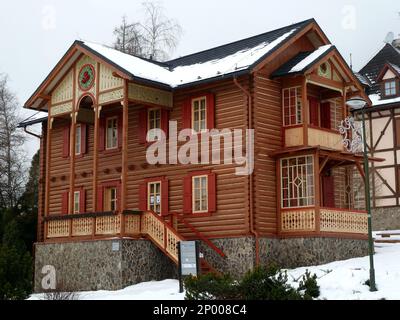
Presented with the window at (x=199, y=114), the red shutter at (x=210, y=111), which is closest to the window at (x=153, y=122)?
the window at (x=199, y=114)

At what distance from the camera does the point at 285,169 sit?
2619cm

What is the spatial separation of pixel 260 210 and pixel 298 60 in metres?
5.78

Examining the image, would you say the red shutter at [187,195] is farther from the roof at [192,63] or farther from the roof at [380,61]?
the roof at [380,61]

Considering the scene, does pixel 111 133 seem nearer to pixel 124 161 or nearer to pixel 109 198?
pixel 109 198

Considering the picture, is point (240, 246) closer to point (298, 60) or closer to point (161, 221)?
point (161, 221)

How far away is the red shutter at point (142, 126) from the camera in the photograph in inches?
1127

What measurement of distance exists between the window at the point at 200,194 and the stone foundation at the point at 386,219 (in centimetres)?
1852

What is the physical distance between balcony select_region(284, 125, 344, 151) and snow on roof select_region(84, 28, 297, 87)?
298cm

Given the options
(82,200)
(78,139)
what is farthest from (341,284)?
(78,139)

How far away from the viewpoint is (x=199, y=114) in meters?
27.1

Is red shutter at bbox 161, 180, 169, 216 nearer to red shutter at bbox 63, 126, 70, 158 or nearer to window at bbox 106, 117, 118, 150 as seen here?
window at bbox 106, 117, 118, 150
